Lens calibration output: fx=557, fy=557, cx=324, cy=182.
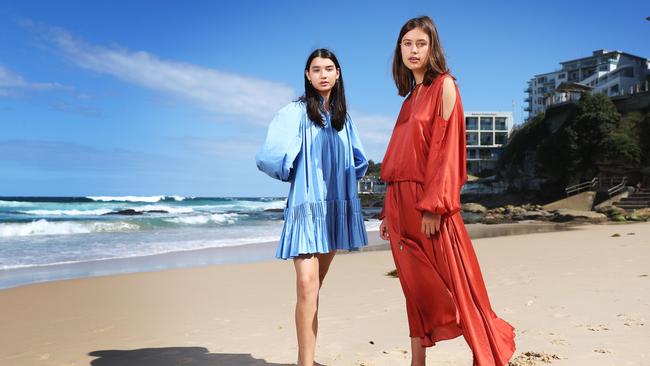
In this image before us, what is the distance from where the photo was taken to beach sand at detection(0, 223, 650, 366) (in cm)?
378

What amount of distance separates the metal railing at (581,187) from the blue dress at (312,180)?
127ft

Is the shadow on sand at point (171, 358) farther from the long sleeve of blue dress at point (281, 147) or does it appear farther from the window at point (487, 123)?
the window at point (487, 123)

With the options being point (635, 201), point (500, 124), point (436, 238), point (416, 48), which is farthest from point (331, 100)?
point (500, 124)

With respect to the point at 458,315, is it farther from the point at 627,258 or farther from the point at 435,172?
the point at 627,258

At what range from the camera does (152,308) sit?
19.4 ft

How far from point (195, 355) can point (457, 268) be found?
2171mm

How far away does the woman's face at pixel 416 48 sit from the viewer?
276 centimetres

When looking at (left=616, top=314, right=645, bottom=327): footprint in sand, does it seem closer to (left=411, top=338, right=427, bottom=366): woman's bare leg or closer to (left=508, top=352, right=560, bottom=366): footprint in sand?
(left=508, top=352, right=560, bottom=366): footprint in sand

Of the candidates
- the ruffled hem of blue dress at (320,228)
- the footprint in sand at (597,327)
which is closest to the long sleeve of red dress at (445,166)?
the ruffled hem of blue dress at (320,228)

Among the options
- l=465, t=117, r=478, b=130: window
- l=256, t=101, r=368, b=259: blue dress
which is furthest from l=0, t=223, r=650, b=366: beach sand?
l=465, t=117, r=478, b=130: window

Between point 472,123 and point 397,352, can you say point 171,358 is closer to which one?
point 397,352

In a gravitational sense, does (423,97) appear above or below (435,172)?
above

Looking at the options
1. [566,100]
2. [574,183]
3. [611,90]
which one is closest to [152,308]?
[574,183]

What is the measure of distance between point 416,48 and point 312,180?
3.01ft
